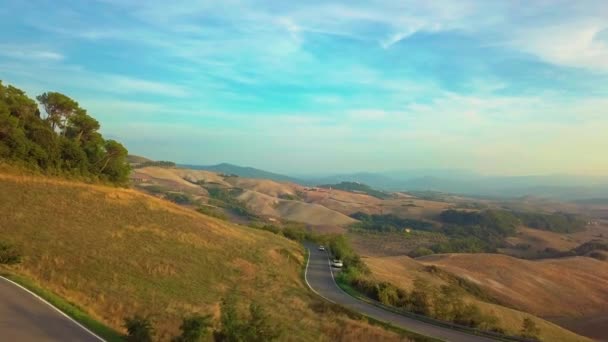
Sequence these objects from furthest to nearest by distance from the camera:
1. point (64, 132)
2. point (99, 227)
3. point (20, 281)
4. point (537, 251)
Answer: point (537, 251), point (64, 132), point (99, 227), point (20, 281)

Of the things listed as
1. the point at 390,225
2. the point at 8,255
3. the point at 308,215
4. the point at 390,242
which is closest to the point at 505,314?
the point at 8,255

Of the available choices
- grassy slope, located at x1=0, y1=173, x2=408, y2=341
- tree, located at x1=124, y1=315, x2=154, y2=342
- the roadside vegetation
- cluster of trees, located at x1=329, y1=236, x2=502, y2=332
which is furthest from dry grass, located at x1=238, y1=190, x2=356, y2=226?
tree, located at x1=124, y1=315, x2=154, y2=342

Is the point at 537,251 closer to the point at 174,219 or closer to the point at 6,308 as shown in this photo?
the point at 174,219

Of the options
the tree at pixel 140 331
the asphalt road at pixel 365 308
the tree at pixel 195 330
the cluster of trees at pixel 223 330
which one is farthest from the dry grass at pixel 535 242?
the tree at pixel 140 331

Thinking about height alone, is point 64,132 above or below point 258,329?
above

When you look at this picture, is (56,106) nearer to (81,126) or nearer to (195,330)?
(81,126)

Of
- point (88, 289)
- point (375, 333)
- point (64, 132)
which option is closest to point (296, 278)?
point (375, 333)

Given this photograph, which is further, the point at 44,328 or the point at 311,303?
the point at 311,303
